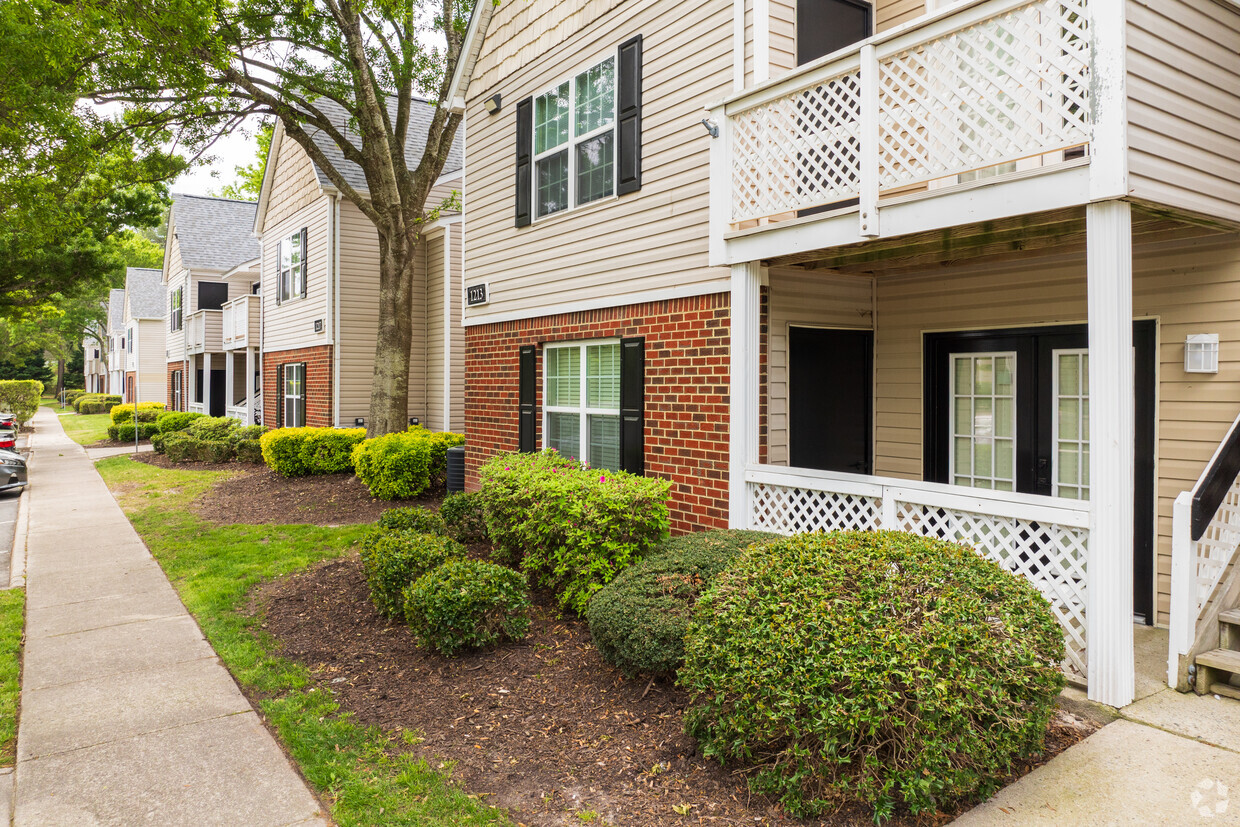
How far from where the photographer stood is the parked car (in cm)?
1500

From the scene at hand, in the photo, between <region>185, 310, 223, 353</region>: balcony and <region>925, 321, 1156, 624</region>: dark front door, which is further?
<region>185, 310, 223, 353</region>: balcony

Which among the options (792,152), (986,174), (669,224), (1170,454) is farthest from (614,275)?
(1170,454)

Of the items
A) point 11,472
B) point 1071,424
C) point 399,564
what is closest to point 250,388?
point 11,472

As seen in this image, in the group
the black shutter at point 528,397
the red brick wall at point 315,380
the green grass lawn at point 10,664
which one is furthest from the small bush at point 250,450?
the black shutter at point 528,397

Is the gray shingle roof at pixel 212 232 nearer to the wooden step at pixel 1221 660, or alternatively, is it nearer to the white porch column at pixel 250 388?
the white porch column at pixel 250 388

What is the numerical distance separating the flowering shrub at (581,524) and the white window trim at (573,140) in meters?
3.21

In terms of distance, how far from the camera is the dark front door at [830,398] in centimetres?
688

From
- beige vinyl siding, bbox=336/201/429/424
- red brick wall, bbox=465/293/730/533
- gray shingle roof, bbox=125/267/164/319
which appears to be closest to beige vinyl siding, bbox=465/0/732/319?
red brick wall, bbox=465/293/730/533

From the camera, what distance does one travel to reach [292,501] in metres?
13.2

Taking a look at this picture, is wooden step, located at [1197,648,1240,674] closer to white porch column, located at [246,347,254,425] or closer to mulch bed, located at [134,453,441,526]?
mulch bed, located at [134,453,441,526]

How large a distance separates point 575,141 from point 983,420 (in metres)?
5.22

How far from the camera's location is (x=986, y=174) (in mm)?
5973

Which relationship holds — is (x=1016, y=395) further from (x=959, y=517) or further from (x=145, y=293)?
(x=145, y=293)

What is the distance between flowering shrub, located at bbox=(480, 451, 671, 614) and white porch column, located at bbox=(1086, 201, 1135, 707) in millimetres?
3122
